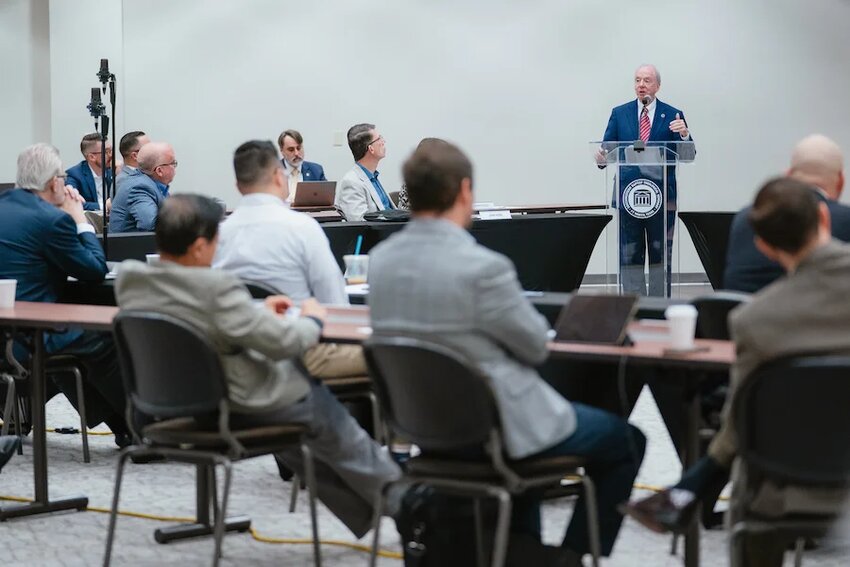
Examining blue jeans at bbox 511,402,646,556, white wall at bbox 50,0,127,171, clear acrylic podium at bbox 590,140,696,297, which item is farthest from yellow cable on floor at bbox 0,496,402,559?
white wall at bbox 50,0,127,171

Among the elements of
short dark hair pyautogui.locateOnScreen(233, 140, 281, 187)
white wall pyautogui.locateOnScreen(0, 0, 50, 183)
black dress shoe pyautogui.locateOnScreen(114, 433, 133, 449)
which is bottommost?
black dress shoe pyautogui.locateOnScreen(114, 433, 133, 449)

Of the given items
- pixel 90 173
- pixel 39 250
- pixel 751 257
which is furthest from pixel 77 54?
pixel 751 257

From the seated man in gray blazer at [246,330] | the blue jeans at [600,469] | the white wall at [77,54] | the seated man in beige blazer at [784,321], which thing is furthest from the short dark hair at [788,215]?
the white wall at [77,54]

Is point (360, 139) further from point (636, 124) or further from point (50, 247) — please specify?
point (50, 247)

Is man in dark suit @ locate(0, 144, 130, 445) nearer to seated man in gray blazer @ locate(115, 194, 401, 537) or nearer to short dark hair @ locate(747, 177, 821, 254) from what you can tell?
seated man in gray blazer @ locate(115, 194, 401, 537)

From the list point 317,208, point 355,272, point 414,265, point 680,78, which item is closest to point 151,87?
point 317,208

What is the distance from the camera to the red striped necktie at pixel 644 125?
8.62 m

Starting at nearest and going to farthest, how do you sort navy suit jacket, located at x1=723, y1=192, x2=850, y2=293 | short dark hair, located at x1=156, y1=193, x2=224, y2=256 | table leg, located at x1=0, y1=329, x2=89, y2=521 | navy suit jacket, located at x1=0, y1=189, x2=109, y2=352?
short dark hair, located at x1=156, y1=193, x2=224, y2=256
navy suit jacket, located at x1=723, y1=192, x2=850, y2=293
table leg, located at x1=0, y1=329, x2=89, y2=521
navy suit jacket, located at x1=0, y1=189, x2=109, y2=352

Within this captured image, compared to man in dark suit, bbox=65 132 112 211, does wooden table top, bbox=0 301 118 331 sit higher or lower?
lower

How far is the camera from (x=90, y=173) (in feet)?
35.1

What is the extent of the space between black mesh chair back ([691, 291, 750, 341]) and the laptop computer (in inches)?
16.0

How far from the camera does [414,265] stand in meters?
3.07

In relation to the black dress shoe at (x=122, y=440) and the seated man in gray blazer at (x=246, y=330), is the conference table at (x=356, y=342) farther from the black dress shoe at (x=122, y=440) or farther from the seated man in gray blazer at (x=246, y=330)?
the black dress shoe at (x=122, y=440)

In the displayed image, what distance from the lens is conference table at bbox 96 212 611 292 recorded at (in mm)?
7465
